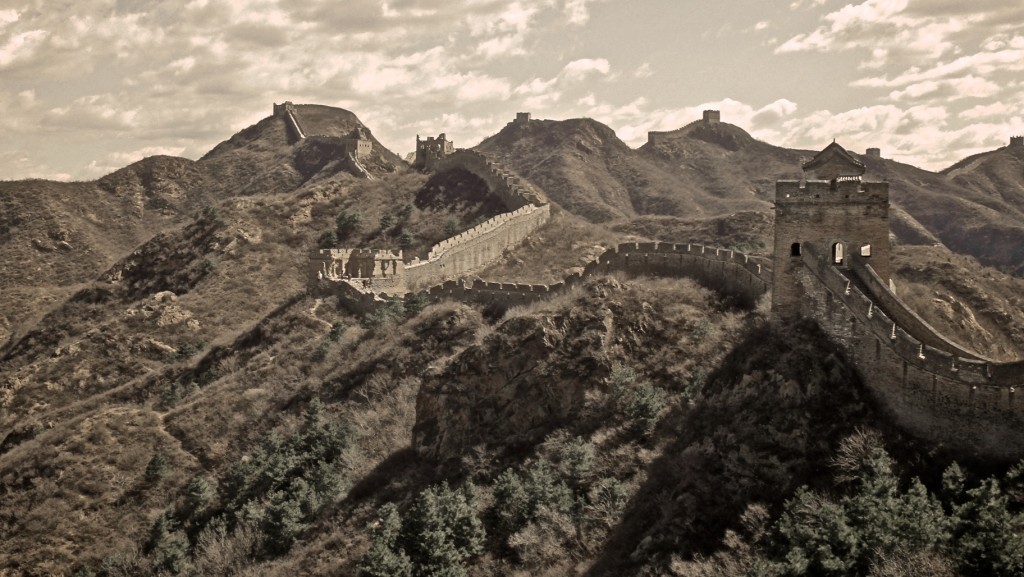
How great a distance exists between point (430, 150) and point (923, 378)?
193 ft

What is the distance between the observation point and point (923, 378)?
1989cm

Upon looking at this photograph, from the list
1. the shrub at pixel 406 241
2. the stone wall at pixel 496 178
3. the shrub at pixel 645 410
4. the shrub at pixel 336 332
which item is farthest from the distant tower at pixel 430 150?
the shrub at pixel 645 410

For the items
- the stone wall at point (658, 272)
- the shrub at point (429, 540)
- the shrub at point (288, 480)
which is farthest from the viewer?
the shrub at point (288, 480)

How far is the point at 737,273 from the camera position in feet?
102

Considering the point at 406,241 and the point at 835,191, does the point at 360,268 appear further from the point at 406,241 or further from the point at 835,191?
the point at 835,191

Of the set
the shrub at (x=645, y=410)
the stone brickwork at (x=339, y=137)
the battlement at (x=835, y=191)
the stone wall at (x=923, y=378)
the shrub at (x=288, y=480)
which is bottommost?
the shrub at (x=288, y=480)

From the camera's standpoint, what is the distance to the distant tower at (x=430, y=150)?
74625 millimetres

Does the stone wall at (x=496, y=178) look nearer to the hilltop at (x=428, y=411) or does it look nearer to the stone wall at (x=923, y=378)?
the hilltop at (x=428, y=411)

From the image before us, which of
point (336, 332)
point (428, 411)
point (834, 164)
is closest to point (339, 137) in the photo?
point (336, 332)

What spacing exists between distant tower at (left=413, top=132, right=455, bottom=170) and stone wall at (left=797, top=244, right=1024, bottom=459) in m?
54.0

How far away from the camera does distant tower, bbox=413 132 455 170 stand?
74.6 m

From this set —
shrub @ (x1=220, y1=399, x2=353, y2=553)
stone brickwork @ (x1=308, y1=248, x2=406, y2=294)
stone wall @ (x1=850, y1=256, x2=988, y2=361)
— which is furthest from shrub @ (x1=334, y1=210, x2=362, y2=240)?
stone wall @ (x1=850, y1=256, x2=988, y2=361)

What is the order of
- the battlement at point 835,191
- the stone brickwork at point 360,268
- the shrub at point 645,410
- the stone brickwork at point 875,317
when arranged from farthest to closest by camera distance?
the stone brickwork at point 360,268 → the shrub at point 645,410 → the battlement at point 835,191 → the stone brickwork at point 875,317

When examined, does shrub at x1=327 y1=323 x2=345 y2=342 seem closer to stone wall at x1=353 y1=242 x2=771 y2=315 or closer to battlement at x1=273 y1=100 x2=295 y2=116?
stone wall at x1=353 y1=242 x2=771 y2=315
